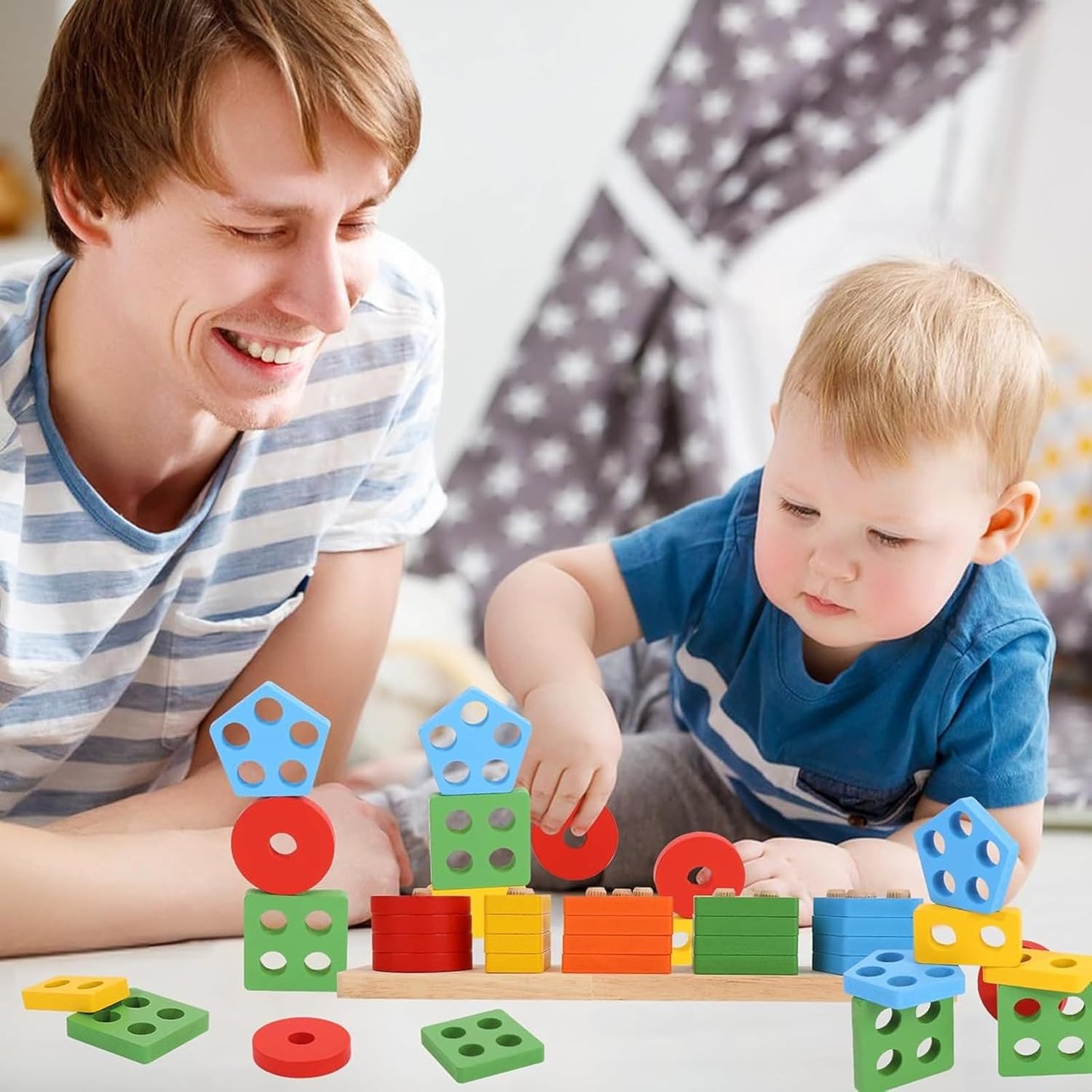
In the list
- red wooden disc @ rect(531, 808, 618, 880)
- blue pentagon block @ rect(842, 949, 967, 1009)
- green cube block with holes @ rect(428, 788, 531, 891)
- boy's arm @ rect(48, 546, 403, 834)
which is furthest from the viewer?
boy's arm @ rect(48, 546, 403, 834)

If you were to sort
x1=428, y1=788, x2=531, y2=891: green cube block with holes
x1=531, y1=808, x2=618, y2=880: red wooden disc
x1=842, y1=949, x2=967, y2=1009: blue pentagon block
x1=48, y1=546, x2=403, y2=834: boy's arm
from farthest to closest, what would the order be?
1. x1=48, y1=546, x2=403, y2=834: boy's arm
2. x1=531, y1=808, x2=618, y2=880: red wooden disc
3. x1=428, y1=788, x2=531, y2=891: green cube block with holes
4. x1=842, y1=949, x2=967, y2=1009: blue pentagon block

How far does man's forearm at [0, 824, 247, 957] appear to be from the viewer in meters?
0.95

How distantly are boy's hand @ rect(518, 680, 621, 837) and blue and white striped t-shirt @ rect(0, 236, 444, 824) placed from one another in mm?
293

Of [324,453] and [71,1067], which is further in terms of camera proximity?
Result: [324,453]

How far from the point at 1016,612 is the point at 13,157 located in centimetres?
166

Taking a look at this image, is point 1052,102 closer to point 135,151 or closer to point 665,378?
point 665,378

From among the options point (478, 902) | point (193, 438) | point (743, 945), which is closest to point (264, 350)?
point (193, 438)

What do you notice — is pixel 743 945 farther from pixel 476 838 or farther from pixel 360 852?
pixel 360 852

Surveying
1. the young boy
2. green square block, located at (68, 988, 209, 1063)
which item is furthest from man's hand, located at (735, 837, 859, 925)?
green square block, located at (68, 988, 209, 1063)

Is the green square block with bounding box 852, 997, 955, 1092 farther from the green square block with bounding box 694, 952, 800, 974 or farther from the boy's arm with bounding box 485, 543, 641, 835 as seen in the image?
the boy's arm with bounding box 485, 543, 641, 835

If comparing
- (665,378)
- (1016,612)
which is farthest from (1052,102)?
(1016,612)

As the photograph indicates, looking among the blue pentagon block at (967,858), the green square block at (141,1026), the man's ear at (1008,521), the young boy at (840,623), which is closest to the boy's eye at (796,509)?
the young boy at (840,623)

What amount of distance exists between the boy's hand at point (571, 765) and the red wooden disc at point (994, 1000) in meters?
0.24

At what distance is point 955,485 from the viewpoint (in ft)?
3.15
